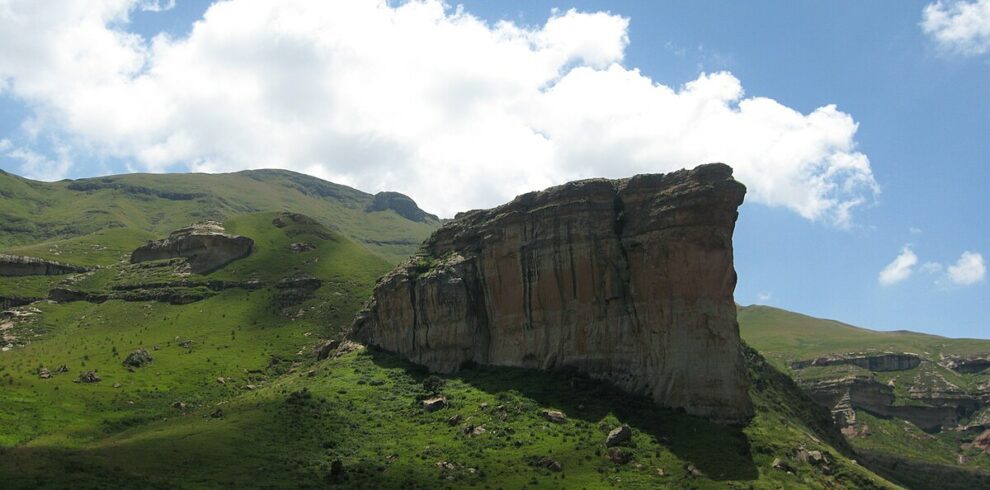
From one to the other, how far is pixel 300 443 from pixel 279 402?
14.1 metres

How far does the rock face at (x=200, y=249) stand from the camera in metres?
175

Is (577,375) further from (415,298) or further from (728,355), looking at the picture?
(415,298)

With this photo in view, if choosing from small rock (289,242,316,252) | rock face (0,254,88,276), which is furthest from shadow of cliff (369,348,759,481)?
rock face (0,254,88,276)

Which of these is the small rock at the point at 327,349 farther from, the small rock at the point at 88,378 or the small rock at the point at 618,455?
the small rock at the point at 618,455

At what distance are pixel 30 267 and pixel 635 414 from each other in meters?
147

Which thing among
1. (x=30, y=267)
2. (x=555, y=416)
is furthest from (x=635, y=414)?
(x=30, y=267)

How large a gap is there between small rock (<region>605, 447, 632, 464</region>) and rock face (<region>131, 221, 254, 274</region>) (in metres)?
125

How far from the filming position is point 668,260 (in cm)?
8219

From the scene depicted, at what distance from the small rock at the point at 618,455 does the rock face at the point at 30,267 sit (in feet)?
482

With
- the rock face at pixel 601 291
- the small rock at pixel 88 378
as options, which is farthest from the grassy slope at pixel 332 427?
the rock face at pixel 601 291

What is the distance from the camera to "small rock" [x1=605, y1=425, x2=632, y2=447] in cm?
7419

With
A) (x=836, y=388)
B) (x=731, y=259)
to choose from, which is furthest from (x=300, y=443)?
(x=836, y=388)

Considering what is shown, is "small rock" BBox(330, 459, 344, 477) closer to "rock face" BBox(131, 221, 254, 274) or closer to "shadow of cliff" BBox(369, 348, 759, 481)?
"shadow of cliff" BBox(369, 348, 759, 481)

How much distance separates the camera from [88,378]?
103812 mm
